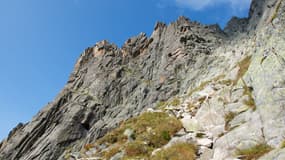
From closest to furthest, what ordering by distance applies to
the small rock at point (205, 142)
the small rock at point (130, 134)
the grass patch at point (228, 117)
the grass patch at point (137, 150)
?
the small rock at point (205, 142) → the grass patch at point (228, 117) → the grass patch at point (137, 150) → the small rock at point (130, 134)

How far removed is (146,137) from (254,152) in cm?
784

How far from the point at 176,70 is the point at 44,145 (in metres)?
26.7

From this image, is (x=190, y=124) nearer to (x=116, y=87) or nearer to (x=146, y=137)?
(x=146, y=137)

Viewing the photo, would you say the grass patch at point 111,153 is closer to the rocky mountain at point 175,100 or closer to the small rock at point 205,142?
the rocky mountain at point 175,100

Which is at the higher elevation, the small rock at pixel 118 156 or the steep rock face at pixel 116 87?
the steep rock face at pixel 116 87

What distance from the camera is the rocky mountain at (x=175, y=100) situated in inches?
539

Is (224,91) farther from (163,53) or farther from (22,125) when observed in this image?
(22,125)

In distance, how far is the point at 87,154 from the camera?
19.4 m

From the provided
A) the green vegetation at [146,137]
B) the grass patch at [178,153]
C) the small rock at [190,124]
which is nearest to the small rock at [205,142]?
the grass patch at [178,153]

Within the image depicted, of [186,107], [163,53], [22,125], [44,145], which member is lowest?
[186,107]

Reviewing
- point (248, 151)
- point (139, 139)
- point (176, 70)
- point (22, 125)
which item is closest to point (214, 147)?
point (248, 151)

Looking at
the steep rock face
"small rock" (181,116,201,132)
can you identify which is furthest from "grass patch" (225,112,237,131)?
the steep rock face

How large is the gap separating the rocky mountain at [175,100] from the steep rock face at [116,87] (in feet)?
0.71

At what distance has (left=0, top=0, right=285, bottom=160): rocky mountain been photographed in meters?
13.7
